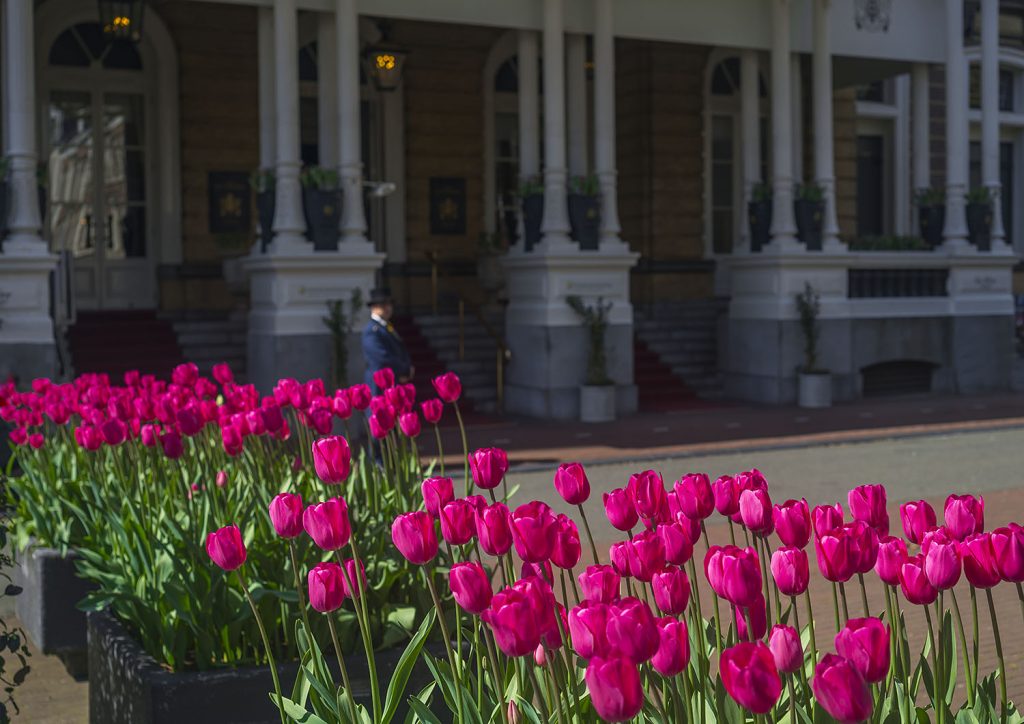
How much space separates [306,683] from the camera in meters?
3.11

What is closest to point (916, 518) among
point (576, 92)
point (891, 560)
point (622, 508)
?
point (891, 560)

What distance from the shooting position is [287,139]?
15883 millimetres

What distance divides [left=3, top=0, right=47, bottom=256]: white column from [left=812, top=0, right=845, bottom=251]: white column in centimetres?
1029

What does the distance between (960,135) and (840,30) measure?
243 centimetres

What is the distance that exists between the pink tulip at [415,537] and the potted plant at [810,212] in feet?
55.5

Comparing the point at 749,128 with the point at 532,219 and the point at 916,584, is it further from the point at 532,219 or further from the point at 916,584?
the point at 916,584

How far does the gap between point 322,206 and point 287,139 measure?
873 millimetres

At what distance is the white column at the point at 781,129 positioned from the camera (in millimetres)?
18906

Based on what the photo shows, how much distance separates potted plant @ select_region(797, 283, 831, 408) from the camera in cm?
1831

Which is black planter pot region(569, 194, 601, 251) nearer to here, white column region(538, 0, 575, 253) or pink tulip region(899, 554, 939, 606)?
white column region(538, 0, 575, 253)

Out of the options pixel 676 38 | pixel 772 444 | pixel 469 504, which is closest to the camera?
pixel 469 504

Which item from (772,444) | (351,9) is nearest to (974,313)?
(772,444)

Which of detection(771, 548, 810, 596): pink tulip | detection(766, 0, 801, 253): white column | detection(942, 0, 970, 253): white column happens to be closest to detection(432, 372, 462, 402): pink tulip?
detection(771, 548, 810, 596): pink tulip

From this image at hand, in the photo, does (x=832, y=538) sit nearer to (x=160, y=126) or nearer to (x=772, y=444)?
(x=772, y=444)
